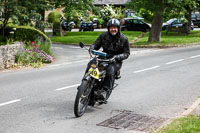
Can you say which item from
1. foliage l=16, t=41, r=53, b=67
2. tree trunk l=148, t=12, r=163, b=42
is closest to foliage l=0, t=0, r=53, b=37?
foliage l=16, t=41, r=53, b=67

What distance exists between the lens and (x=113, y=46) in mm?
8367

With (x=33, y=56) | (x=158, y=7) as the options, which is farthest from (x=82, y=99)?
(x=158, y=7)

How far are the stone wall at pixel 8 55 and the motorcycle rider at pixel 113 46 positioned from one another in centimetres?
712

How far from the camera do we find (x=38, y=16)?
17547 mm

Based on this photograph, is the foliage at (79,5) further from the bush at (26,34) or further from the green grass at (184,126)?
the green grass at (184,126)

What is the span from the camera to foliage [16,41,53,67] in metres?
15.6

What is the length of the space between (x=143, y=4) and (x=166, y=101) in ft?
59.3

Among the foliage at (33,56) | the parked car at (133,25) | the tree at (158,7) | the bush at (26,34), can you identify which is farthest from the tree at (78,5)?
the parked car at (133,25)

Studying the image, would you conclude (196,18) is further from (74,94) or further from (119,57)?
(119,57)

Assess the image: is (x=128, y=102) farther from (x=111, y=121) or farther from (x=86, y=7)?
(x=86, y=7)

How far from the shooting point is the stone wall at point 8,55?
1470 centimetres

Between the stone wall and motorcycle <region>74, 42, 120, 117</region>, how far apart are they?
288 inches

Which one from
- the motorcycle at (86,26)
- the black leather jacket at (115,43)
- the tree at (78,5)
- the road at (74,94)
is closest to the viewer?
the road at (74,94)

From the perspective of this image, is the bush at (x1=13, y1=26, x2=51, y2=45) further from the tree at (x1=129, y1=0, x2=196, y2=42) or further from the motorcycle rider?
the motorcycle rider
